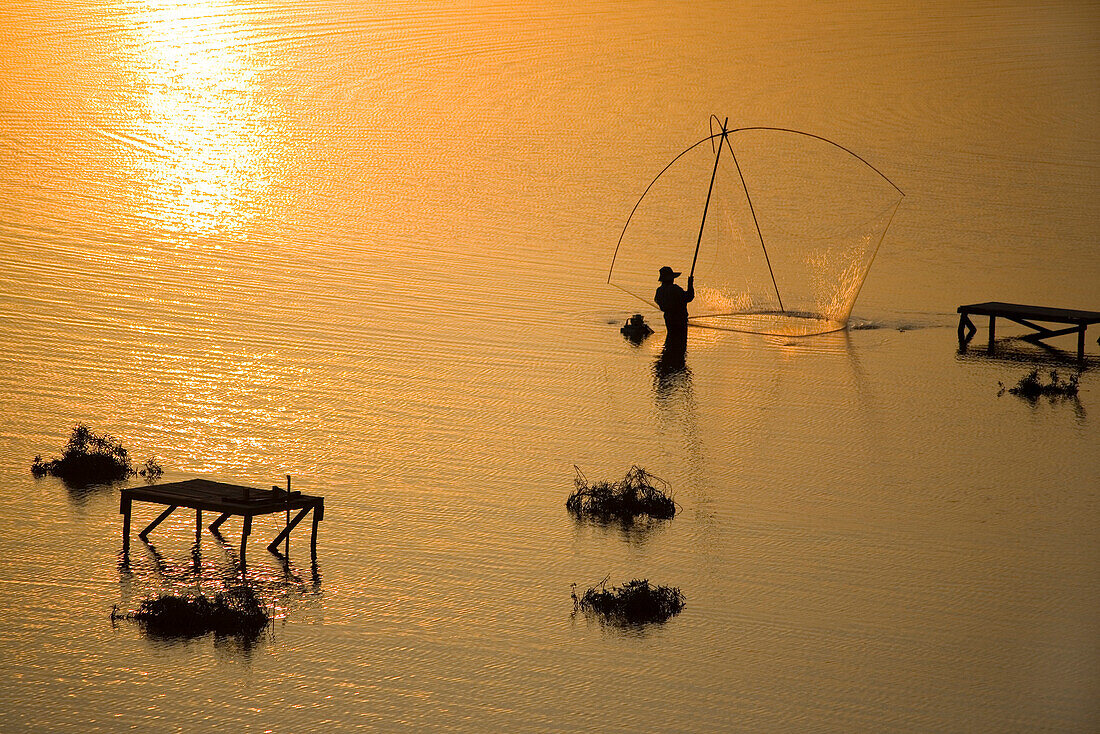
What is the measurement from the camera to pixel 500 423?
18.7 m

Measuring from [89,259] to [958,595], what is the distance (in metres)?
19.1

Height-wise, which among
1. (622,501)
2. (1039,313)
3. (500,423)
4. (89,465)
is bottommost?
(622,501)

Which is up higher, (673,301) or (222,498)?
(673,301)

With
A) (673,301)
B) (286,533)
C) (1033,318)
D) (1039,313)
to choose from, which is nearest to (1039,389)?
(1033,318)

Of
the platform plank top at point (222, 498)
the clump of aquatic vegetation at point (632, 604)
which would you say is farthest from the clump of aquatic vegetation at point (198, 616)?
the clump of aquatic vegetation at point (632, 604)

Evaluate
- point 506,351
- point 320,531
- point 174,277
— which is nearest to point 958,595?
point 320,531

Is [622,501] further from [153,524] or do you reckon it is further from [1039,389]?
[1039,389]

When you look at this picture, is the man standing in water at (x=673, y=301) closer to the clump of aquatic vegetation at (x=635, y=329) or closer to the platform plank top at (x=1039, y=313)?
the clump of aquatic vegetation at (x=635, y=329)

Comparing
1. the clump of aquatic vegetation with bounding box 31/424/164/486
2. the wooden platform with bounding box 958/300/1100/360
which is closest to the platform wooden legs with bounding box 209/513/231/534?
the clump of aquatic vegetation with bounding box 31/424/164/486

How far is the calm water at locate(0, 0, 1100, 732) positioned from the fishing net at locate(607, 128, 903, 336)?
2.68 ft

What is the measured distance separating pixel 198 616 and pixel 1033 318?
15741 mm

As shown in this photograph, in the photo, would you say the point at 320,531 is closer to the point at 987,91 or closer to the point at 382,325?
the point at 382,325

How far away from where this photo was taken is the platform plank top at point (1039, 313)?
77.3ft

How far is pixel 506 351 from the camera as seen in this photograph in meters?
22.7
